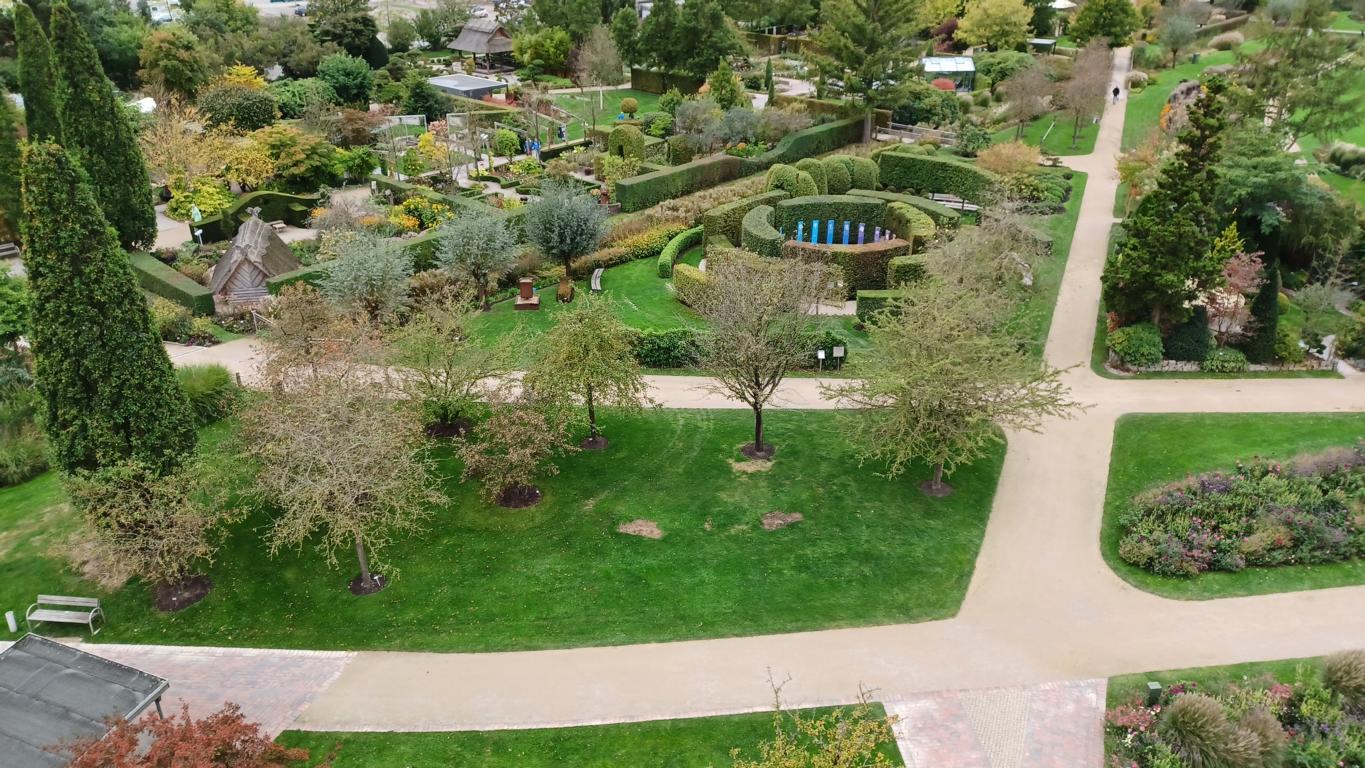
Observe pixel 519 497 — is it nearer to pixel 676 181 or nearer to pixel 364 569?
pixel 364 569

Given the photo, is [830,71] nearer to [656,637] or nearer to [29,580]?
[656,637]

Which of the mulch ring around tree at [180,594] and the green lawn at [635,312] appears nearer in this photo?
the mulch ring around tree at [180,594]

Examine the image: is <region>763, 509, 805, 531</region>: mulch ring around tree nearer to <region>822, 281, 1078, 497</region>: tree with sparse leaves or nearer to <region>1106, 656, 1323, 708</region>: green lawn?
<region>822, 281, 1078, 497</region>: tree with sparse leaves

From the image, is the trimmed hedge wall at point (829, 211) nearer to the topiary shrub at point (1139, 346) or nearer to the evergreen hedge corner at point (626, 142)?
the evergreen hedge corner at point (626, 142)

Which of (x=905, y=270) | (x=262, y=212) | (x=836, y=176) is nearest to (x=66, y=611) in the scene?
(x=905, y=270)

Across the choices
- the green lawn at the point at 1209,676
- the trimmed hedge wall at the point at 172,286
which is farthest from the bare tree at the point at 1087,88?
the trimmed hedge wall at the point at 172,286

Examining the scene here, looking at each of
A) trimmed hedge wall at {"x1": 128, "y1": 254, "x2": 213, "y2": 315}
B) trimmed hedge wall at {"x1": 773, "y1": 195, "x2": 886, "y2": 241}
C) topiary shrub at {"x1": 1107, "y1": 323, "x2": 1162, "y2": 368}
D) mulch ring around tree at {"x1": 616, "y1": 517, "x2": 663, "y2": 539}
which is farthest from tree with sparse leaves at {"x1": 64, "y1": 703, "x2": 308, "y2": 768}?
trimmed hedge wall at {"x1": 773, "y1": 195, "x2": 886, "y2": 241}
